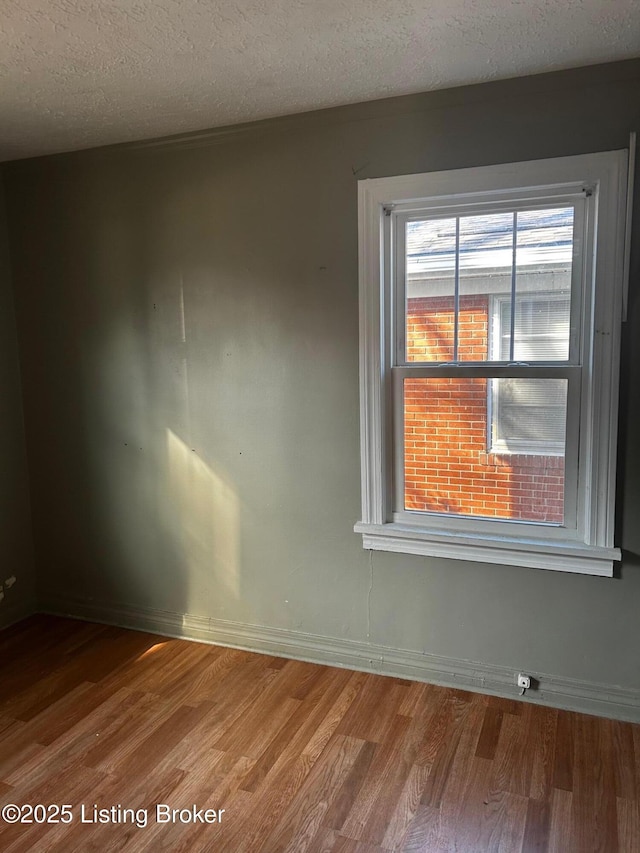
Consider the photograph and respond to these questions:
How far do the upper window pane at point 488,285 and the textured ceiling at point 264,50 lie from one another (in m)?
0.54

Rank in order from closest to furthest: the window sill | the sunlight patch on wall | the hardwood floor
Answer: the hardwood floor → the window sill → the sunlight patch on wall

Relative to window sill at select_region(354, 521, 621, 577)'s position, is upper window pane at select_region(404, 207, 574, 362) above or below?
above

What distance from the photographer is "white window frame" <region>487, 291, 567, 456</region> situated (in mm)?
2422

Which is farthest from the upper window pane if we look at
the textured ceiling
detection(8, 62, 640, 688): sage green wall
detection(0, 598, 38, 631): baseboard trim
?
detection(0, 598, 38, 631): baseboard trim

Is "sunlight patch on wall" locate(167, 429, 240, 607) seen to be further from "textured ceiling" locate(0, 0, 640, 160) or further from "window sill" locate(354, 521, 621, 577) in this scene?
"textured ceiling" locate(0, 0, 640, 160)

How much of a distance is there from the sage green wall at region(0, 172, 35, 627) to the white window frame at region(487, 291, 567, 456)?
8.39 ft

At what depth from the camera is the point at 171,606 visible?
10.4 feet

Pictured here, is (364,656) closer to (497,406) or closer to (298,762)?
(298,762)

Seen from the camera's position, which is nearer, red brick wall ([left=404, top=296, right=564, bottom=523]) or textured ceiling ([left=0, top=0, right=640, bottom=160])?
textured ceiling ([left=0, top=0, right=640, bottom=160])

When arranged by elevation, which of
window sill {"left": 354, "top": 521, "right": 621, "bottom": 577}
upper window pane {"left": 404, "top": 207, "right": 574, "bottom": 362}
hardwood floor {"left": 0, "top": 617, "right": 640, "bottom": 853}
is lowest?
hardwood floor {"left": 0, "top": 617, "right": 640, "bottom": 853}

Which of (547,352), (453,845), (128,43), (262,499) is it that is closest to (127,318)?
(262,499)

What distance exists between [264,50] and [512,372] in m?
1.49

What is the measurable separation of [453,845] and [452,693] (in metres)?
0.80

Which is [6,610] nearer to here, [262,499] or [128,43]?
[262,499]
